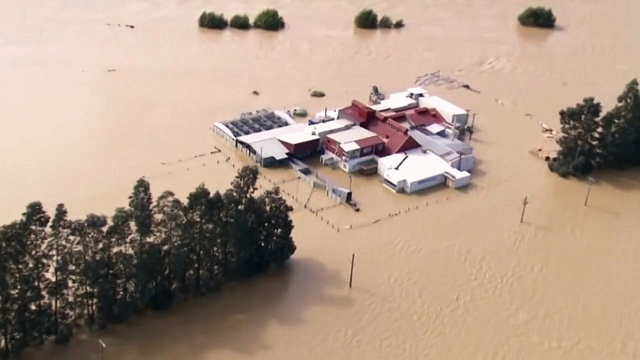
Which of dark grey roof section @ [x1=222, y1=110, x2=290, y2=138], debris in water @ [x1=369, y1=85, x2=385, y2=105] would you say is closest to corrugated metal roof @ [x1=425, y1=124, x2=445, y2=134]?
debris in water @ [x1=369, y1=85, x2=385, y2=105]

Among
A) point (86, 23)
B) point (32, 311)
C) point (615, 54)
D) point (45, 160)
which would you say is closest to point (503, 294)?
point (32, 311)

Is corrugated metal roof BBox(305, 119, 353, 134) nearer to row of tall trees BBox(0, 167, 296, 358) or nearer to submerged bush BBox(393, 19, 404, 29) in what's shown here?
row of tall trees BBox(0, 167, 296, 358)

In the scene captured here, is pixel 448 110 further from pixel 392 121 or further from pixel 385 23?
pixel 385 23

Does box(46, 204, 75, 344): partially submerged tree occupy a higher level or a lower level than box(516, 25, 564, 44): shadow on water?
lower

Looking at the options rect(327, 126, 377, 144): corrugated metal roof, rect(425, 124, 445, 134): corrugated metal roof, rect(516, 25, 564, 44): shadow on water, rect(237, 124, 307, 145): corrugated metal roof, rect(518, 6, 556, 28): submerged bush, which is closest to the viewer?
rect(327, 126, 377, 144): corrugated metal roof

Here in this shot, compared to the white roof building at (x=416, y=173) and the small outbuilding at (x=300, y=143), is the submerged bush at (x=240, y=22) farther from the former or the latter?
the white roof building at (x=416, y=173)

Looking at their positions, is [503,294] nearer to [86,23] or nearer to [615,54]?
[615,54]

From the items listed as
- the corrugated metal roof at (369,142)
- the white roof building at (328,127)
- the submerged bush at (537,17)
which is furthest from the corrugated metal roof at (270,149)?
the submerged bush at (537,17)
